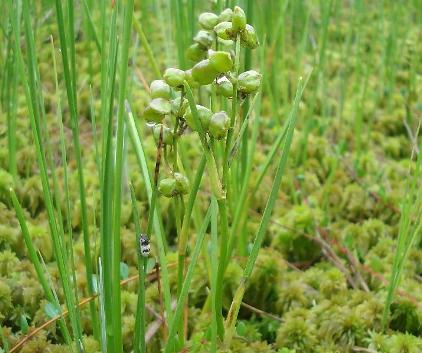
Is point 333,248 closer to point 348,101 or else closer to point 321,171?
point 321,171

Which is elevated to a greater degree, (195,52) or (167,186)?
(195,52)

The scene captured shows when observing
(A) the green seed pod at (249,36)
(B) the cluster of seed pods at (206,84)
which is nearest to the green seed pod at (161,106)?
(B) the cluster of seed pods at (206,84)

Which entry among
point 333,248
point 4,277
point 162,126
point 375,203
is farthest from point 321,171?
point 162,126

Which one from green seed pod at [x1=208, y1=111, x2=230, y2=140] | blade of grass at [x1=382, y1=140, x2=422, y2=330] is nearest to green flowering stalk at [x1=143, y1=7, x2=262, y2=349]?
green seed pod at [x1=208, y1=111, x2=230, y2=140]

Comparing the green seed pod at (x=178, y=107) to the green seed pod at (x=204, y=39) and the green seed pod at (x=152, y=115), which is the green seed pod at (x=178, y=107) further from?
the green seed pod at (x=204, y=39)

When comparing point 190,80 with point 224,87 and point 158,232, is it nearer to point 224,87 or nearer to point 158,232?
point 224,87

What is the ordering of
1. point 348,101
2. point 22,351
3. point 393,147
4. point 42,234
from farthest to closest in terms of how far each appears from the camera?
1. point 348,101
2. point 393,147
3. point 42,234
4. point 22,351

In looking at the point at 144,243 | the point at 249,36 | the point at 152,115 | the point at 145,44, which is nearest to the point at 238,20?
the point at 249,36
